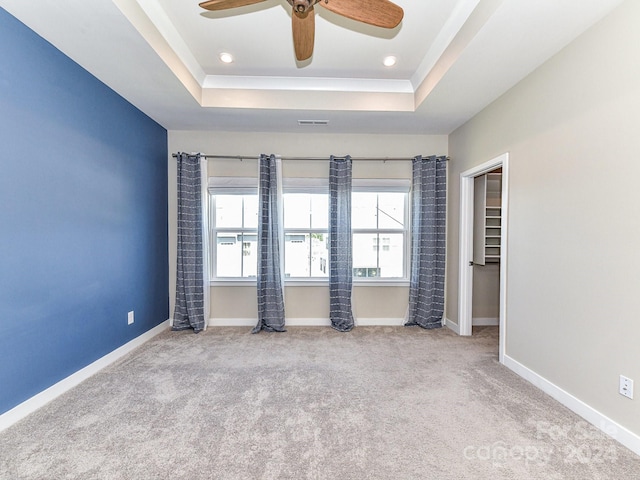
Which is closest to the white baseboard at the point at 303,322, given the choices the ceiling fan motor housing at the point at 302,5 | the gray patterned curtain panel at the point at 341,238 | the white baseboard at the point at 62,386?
the gray patterned curtain panel at the point at 341,238

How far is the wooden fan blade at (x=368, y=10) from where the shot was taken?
1.61 metres

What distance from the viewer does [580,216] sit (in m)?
1.97

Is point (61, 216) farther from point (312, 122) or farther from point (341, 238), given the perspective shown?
point (341, 238)

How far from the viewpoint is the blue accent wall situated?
186 cm

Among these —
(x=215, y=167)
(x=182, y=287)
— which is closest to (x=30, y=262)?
(x=182, y=287)

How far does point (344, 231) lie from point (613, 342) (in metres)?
2.55

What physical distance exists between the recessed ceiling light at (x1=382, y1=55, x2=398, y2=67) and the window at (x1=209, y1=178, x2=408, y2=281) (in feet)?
4.56

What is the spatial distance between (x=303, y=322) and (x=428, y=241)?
1961mm

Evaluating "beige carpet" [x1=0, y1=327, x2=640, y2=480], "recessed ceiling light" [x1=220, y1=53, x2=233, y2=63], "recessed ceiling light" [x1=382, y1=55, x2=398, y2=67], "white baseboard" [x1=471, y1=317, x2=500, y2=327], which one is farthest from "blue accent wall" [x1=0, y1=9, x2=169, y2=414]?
"white baseboard" [x1=471, y1=317, x2=500, y2=327]

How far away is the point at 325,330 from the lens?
3723 mm

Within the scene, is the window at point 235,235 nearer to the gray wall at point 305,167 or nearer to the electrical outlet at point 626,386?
the gray wall at point 305,167

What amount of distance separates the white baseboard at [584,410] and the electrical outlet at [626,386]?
202mm

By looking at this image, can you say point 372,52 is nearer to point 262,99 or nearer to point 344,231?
point 262,99

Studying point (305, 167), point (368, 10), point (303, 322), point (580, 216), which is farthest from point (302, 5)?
point (303, 322)
